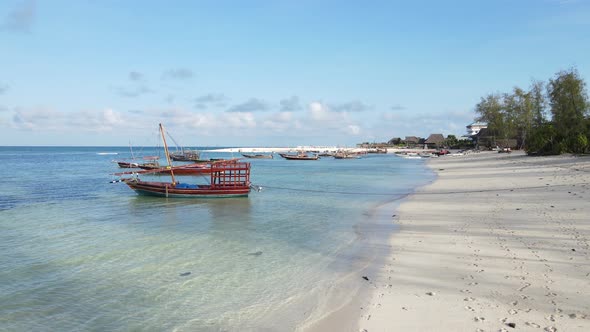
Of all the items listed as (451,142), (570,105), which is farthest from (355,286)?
(451,142)

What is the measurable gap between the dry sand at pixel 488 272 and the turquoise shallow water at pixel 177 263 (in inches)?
50.4

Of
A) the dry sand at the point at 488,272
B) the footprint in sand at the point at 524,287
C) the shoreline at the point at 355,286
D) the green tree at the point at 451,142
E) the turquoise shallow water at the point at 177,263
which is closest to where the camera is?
the dry sand at the point at 488,272

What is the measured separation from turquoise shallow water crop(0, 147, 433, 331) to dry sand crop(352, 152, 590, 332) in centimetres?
128

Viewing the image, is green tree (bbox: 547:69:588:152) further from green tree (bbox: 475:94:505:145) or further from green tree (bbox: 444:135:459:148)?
green tree (bbox: 444:135:459:148)

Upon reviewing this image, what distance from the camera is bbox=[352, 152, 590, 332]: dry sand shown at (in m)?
6.45

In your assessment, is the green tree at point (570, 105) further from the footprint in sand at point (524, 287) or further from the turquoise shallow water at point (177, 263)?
the footprint in sand at point (524, 287)

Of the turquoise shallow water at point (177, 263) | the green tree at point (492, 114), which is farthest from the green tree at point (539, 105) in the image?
the turquoise shallow water at point (177, 263)

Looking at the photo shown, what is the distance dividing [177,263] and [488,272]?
26.9 feet

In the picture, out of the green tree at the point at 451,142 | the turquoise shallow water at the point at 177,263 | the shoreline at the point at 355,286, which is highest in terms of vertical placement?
the green tree at the point at 451,142

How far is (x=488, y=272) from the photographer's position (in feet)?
28.8

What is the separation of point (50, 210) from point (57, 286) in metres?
14.7

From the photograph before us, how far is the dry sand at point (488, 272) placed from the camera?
645cm

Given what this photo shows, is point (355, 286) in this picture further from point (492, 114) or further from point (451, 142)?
point (451, 142)

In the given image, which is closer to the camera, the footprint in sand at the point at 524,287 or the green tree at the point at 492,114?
the footprint in sand at the point at 524,287
